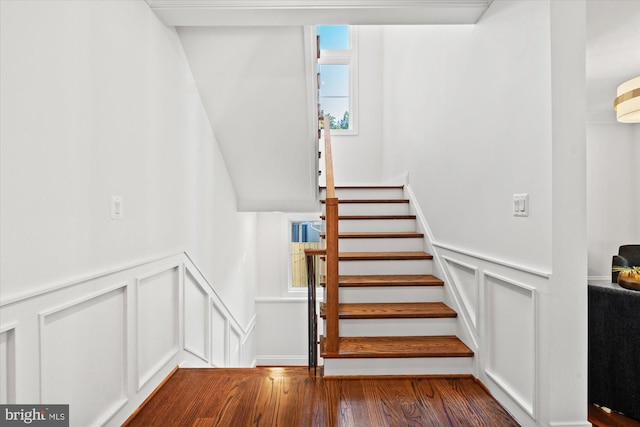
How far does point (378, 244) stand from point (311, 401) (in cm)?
169

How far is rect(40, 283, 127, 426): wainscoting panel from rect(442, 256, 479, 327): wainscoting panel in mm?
1926

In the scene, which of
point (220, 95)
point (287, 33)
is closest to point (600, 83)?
point (287, 33)

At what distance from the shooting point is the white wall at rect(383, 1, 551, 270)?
5.44 ft

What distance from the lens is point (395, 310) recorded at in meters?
2.66

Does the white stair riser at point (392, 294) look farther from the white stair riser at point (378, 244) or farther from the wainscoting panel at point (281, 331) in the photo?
the wainscoting panel at point (281, 331)

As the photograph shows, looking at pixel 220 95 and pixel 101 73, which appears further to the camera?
pixel 220 95

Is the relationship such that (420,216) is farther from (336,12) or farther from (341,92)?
(341,92)

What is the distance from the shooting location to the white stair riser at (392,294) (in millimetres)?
2852

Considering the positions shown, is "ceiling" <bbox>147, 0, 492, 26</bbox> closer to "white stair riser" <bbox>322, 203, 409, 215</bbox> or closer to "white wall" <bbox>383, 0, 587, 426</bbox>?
"white wall" <bbox>383, 0, 587, 426</bbox>

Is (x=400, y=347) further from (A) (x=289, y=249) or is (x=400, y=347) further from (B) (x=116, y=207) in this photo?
(A) (x=289, y=249)

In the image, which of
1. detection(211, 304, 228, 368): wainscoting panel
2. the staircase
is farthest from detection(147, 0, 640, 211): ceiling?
detection(211, 304, 228, 368): wainscoting panel

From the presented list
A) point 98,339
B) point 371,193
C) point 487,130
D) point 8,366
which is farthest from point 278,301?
point 8,366

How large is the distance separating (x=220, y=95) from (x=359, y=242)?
66.5 inches

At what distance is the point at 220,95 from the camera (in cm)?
291
